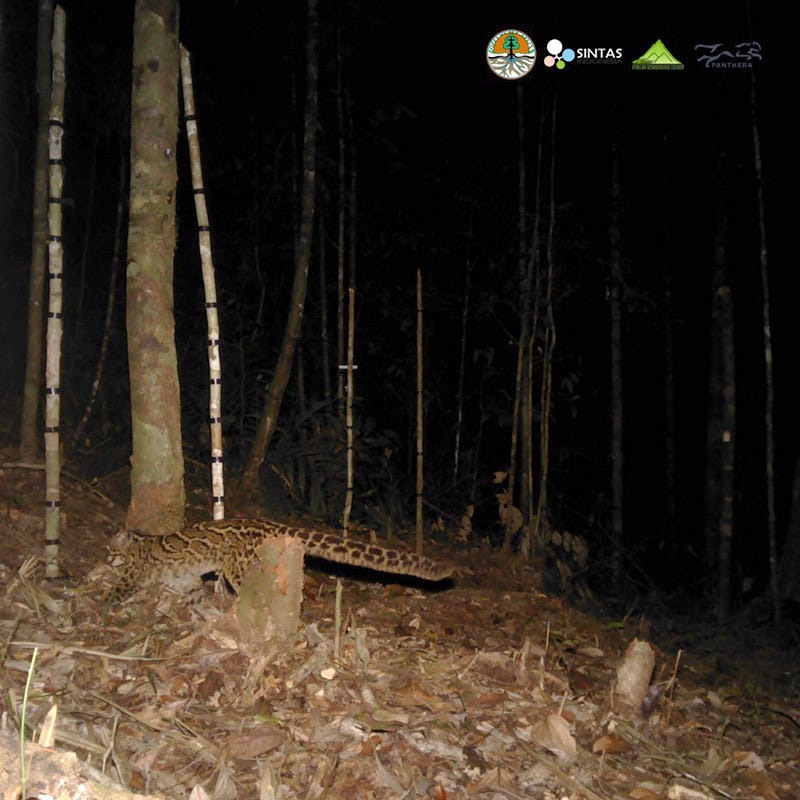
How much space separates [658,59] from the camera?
9641 mm

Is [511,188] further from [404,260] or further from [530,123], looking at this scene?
[404,260]

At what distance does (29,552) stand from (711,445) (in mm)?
7510

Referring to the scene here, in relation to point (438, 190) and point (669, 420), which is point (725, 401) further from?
point (438, 190)

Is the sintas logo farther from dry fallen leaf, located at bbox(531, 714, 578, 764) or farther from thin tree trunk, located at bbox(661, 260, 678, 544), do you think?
dry fallen leaf, located at bbox(531, 714, 578, 764)

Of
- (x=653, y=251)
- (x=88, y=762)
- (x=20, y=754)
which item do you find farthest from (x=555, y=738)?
(x=653, y=251)

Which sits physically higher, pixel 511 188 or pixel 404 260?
pixel 511 188

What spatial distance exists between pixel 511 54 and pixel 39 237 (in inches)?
226

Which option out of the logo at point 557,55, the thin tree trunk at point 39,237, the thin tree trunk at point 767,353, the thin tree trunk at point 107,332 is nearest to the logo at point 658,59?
the logo at point 557,55

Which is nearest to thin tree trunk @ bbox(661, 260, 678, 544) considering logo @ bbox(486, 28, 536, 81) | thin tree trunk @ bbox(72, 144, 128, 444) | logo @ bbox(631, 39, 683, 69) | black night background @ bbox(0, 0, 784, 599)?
black night background @ bbox(0, 0, 784, 599)

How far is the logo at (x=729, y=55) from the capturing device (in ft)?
30.0

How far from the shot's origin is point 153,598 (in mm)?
5172

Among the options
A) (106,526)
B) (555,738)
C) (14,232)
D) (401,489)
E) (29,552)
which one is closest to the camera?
(555,738)

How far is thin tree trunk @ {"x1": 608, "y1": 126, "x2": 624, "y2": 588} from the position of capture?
9047 millimetres

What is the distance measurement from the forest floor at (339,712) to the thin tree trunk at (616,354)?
140 inches
